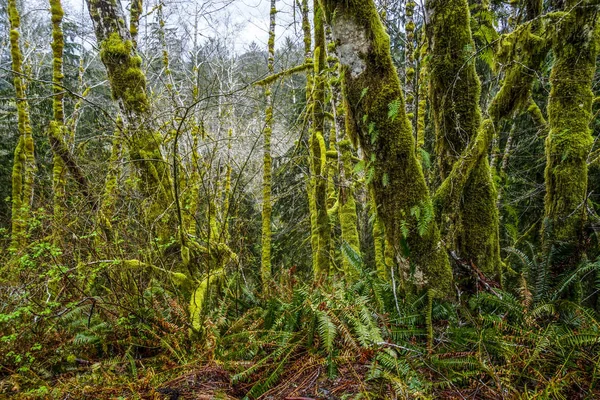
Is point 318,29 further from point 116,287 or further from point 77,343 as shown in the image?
point 77,343

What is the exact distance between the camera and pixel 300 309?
2799 mm

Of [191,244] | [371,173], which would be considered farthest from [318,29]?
[191,244]

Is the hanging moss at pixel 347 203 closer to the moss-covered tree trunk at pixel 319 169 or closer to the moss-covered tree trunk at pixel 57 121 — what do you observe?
the moss-covered tree trunk at pixel 319 169

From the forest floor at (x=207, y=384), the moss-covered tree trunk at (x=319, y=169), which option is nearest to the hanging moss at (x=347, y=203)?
the moss-covered tree trunk at (x=319, y=169)

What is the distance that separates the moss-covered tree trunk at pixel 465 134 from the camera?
2.93m

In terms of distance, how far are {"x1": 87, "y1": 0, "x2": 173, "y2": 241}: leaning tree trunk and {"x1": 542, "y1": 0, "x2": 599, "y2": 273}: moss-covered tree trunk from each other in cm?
437

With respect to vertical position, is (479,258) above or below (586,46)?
below

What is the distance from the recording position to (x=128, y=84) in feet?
14.6

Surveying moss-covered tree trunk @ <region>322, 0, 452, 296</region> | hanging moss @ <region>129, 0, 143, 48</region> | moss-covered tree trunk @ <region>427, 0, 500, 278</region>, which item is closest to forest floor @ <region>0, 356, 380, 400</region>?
moss-covered tree trunk @ <region>322, 0, 452, 296</region>

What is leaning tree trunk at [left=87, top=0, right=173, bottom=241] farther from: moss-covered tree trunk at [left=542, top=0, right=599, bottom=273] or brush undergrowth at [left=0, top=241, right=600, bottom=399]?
moss-covered tree trunk at [left=542, top=0, right=599, bottom=273]

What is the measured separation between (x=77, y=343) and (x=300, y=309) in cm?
227

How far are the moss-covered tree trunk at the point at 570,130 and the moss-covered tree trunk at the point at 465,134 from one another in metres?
0.53

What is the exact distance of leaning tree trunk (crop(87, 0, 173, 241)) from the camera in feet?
14.3

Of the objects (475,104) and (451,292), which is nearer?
(451,292)
